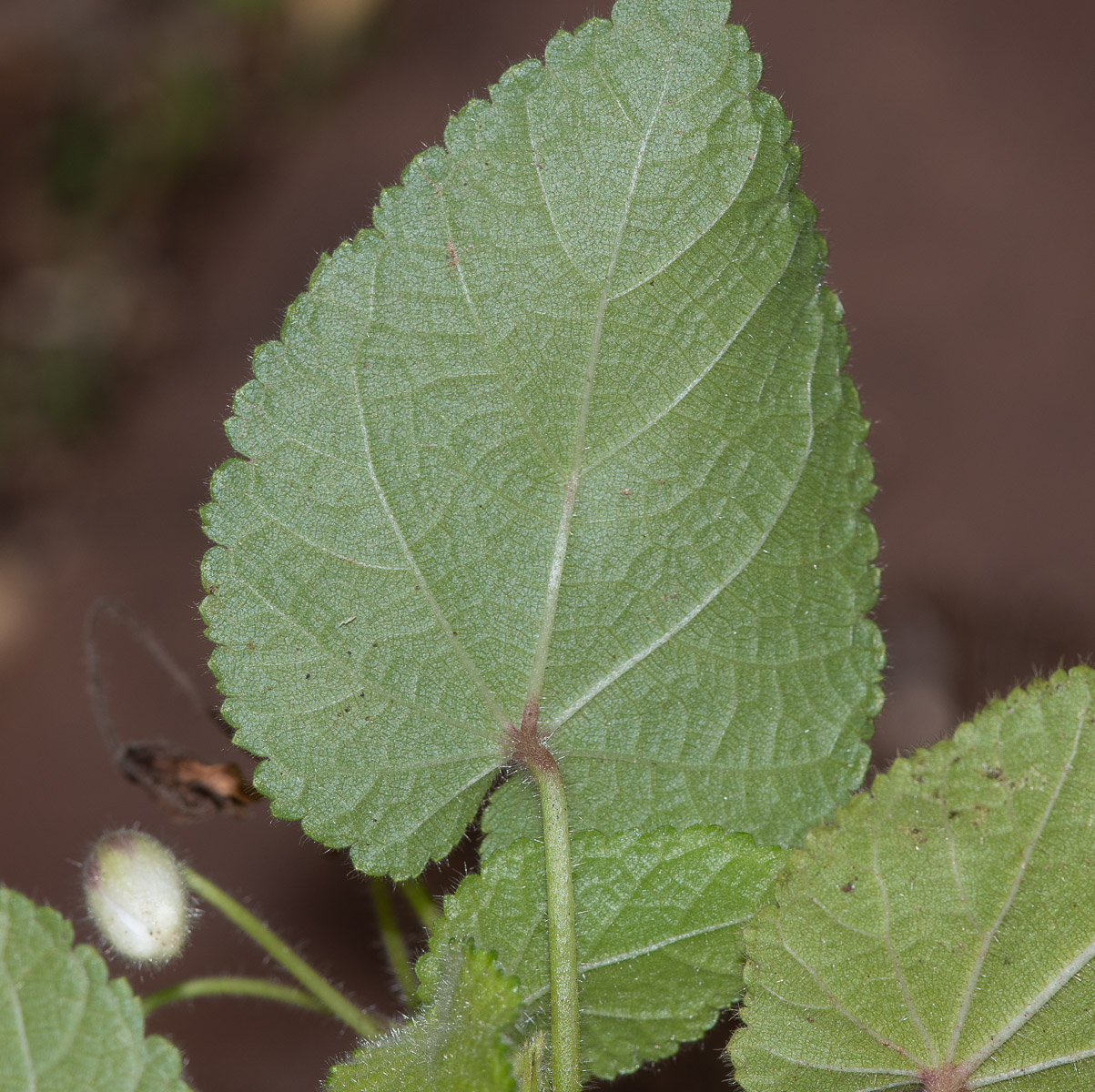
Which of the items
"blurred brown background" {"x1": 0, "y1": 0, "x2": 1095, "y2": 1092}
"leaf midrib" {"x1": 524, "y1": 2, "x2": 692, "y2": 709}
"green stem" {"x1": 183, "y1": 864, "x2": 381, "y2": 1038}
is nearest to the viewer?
"leaf midrib" {"x1": 524, "y1": 2, "x2": 692, "y2": 709}

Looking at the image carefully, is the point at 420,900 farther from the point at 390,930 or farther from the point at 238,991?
the point at 238,991

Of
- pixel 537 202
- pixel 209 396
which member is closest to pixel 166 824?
pixel 209 396

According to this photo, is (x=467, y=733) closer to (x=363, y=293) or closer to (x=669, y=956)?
(x=669, y=956)

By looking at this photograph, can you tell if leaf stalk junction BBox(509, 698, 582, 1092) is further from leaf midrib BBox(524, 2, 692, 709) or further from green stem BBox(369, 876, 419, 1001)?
green stem BBox(369, 876, 419, 1001)

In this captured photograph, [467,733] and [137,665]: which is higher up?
[137,665]

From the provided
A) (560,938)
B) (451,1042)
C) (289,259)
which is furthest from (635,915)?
(289,259)

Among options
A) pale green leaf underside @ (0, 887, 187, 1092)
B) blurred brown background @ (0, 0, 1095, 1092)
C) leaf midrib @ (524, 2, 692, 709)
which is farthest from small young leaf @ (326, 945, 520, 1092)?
blurred brown background @ (0, 0, 1095, 1092)
